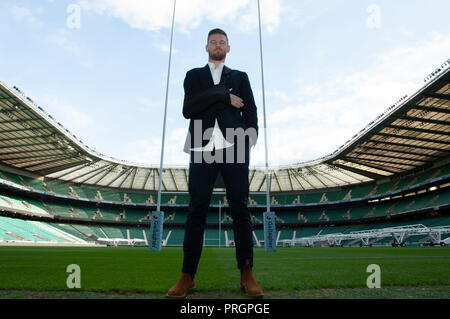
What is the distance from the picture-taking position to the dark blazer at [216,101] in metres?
2.60

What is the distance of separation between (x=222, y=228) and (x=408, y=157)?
29.3 m

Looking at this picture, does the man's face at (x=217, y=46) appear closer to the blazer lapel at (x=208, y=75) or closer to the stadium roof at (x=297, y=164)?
the blazer lapel at (x=208, y=75)

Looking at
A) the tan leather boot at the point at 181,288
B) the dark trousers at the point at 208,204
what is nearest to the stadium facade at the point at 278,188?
the dark trousers at the point at 208,204

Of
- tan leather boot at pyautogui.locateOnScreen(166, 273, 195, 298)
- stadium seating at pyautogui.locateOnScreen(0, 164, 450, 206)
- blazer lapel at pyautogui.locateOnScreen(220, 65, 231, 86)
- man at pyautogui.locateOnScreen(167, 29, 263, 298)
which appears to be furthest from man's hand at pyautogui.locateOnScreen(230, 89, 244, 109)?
stadium seating at pyautogui.locateOnScreen(0, 164, 450, 206)

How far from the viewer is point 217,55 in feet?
9.19

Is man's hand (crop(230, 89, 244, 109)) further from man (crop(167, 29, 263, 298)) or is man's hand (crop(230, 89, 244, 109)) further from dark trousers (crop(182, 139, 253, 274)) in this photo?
dark trousers (crop(182, 139, 253, 274))

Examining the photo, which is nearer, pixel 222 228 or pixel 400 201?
pixel 400 201

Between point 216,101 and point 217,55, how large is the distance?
54 cm

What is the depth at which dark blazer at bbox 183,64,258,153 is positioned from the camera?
260 cm

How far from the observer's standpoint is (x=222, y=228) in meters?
48.1

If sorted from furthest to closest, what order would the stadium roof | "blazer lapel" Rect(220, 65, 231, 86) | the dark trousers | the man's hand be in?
the stadium roof → "blazer lapel" Rect(220, 65, 231, 86) → the man's hand → the dark trousers
